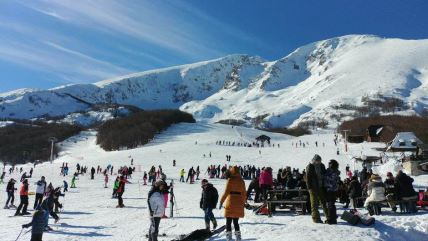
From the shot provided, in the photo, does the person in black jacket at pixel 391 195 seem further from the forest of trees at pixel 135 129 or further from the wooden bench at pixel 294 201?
the forest of trees at pixel 135 129

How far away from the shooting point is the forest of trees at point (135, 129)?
122m

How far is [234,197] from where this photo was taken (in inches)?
432

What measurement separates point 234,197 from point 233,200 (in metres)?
0.08

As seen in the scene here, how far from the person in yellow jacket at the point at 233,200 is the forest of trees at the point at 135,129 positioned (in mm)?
104719

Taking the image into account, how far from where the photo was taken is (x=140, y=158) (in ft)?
232

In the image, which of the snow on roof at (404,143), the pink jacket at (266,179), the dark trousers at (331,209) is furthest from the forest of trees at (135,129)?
the dark trousers at (331,209)

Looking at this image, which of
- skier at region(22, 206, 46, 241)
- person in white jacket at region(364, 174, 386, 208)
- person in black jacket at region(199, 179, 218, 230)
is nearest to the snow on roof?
person in white jacket at region(364, 174, 386, 208)

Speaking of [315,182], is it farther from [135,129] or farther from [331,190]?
[135,129]

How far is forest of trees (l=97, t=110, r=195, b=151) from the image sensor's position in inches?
4813

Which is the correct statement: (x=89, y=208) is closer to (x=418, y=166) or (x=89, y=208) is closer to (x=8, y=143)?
(x=418, y=166)

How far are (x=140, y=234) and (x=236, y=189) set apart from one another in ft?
14.4

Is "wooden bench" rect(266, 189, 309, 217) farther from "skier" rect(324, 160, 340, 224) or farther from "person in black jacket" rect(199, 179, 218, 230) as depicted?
"skier" rect(324, 160, 340, 224)

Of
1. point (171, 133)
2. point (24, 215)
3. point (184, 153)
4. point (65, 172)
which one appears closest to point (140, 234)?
point (24, 215)

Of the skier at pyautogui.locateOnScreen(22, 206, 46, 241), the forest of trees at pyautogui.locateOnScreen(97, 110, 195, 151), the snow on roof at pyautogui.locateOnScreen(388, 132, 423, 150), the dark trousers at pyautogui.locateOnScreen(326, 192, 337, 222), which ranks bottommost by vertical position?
the skier at pyautogui.locateOnScreen(22, 206, 46, 241)
